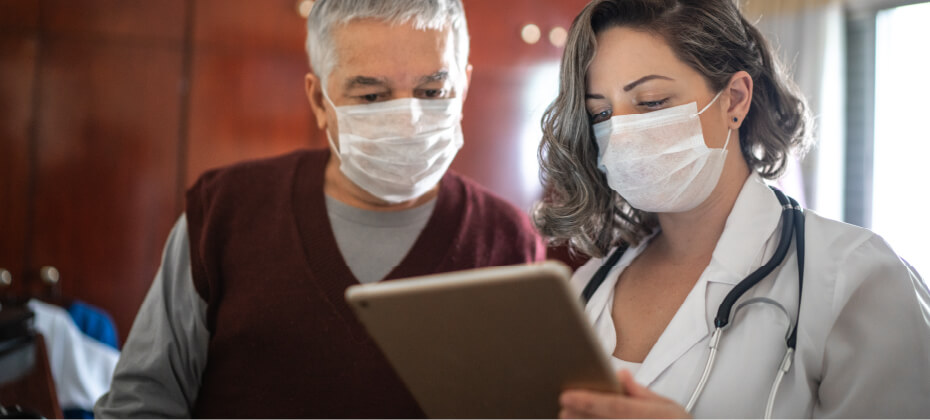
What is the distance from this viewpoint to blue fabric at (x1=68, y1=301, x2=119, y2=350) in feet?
9.47

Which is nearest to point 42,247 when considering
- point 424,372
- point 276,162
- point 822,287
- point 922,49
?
point 276,162

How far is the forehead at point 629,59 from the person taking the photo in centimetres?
133

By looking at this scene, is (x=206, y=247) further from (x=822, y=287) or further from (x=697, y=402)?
(x=822, y=287)

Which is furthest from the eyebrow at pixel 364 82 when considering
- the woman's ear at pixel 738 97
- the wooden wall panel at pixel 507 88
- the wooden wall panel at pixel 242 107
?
the wooden wall panel at pixel 507 88

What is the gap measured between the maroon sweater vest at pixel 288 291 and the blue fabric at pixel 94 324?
1530 millimetres

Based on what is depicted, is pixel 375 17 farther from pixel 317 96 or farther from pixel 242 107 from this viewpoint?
pixel 242 107

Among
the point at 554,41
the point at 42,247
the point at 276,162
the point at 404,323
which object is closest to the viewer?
the point at 404,323

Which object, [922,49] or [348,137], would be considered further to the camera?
[922,49]

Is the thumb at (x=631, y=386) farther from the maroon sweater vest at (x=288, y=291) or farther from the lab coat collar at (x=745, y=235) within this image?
the maroon sweater vest at (x=288, y=291)

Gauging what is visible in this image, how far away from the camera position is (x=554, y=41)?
352 cm

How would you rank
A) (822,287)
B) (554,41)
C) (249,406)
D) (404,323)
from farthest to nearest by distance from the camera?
(554,41)
(249,406)
(822,287)
(404,323)

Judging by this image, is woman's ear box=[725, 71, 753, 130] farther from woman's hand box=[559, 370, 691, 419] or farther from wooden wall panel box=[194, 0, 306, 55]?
wooden wall panel box=[194, 0, 306, 55]

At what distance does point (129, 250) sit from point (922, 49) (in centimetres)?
356

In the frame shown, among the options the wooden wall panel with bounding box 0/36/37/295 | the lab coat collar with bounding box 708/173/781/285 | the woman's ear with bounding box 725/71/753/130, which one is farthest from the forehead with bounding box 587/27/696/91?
the wooden wall panel with bounding box 0/36/37/295
